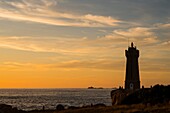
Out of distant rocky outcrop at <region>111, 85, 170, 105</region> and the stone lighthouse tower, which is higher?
the stone lighthouse tower

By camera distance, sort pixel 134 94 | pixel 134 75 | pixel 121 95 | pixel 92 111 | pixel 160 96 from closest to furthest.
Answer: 1. pixel 92 111
2. pixel 160 96
3. pixel 134 94
4. pixel 121 95
5. pixel 134 75

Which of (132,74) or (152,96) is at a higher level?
(132,74)

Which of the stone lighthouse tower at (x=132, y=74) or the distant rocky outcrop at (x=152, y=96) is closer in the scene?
the distant rocky outcrop at (x=152, y=96)

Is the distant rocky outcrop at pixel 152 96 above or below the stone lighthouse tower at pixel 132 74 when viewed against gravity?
below

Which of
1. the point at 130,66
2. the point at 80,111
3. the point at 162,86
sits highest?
the point at 130,66

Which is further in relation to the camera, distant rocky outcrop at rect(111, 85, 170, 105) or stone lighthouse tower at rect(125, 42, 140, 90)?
stone lighthouse tower at rect(125, 42, 140, 90)

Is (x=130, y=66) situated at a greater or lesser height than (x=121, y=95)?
greater

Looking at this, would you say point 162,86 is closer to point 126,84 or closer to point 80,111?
point 80,111

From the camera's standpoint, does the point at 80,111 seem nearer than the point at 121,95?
Yes

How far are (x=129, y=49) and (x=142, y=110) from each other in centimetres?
3630

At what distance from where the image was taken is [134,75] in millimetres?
71938

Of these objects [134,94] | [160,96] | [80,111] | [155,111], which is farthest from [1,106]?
[155,111]

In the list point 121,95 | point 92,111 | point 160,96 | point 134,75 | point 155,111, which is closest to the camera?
point 155,111

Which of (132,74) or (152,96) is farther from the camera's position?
(132,74)
